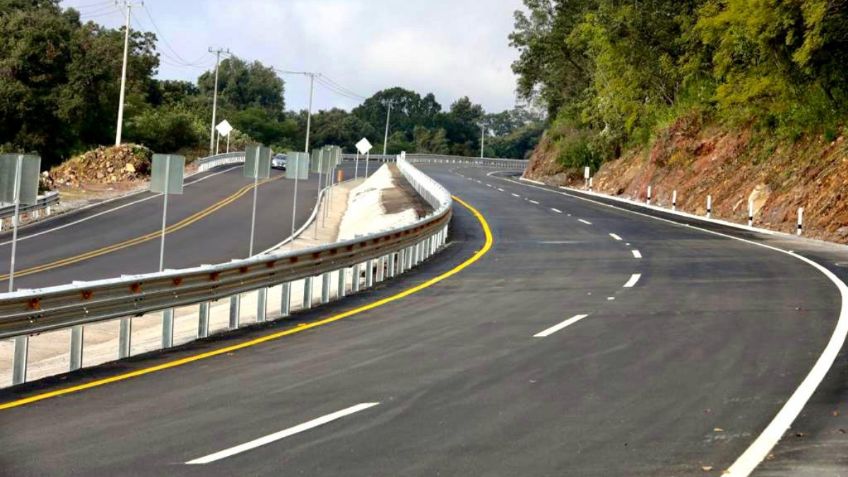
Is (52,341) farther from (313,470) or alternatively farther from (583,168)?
(583,168)

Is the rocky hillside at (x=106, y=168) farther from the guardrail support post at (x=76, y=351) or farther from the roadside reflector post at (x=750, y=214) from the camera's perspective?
the guardrail support post at (x=76, y=351)

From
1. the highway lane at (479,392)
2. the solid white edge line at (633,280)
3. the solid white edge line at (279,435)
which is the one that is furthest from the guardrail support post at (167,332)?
the solid white edge line at (633,280)

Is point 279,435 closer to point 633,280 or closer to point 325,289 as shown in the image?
point 325,289

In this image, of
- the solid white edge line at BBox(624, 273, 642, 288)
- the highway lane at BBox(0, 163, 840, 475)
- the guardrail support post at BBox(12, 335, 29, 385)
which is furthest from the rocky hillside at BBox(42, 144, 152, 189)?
the guardrail support post at BBox(12, 335, 29, 385)

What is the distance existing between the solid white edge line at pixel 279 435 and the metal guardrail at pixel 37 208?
121 feet

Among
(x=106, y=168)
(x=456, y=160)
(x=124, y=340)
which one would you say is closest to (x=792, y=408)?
(x=124, y=340)

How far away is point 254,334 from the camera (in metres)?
15.4

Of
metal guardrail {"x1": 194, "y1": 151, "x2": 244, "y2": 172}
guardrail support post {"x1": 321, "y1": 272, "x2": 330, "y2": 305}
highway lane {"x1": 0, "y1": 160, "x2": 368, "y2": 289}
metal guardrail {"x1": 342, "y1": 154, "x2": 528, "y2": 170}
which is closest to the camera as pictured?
guardrail support post {"x1": 321, "y1": 272, "x2": 330, "y2": 305}

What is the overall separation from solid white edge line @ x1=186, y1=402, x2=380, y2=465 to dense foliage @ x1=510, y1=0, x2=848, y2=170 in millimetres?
29824

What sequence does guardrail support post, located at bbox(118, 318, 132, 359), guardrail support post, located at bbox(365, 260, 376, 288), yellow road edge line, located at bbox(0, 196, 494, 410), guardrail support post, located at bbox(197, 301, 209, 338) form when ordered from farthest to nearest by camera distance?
guardrail support post, located at bbox(365, 260, 376, 288) < guardrail support post, located at bbox(197, 301, 209, 338) < guardrail support post, located at bbox(118, 318, 132, 359) < yellow road edge line, located at bbox(0, 196, 494, 410)

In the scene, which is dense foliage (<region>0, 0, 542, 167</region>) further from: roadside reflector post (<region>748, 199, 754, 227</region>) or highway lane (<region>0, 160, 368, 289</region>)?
roadside reflector post (<region>748, 199, 754, 227</region>)

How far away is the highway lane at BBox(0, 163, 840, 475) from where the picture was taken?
8164 mm

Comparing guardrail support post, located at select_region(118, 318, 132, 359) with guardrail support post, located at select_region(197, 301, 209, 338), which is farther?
guardrail support post, located at select_region(197, 301, 209, 338)

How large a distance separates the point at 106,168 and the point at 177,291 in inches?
2271
